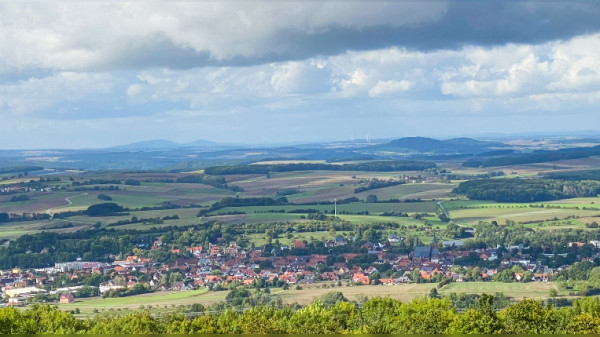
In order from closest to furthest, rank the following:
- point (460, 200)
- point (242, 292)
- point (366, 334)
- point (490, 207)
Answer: point (366, 334) < point (242, 292) < point (490, 207) < point (460, 200)

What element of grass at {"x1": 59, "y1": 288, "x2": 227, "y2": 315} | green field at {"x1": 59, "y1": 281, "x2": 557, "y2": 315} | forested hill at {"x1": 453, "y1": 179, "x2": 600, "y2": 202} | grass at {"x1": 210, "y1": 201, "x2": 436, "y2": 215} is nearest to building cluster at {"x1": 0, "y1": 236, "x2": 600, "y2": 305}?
grass at {"x1": 59, "y1": 288, "x2": 227, "y2": 315}

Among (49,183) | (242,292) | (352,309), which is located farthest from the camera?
(49,183)

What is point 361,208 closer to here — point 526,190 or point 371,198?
point 371,198

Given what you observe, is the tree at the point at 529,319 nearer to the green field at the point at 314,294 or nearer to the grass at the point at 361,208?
the green field at the point at 314,294

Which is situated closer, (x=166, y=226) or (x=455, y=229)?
(x=455, y=229)

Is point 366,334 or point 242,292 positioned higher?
point 366,334

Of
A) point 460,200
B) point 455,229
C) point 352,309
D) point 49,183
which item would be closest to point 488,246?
point 455,229

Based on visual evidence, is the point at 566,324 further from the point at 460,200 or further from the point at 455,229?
the point at 460,200
